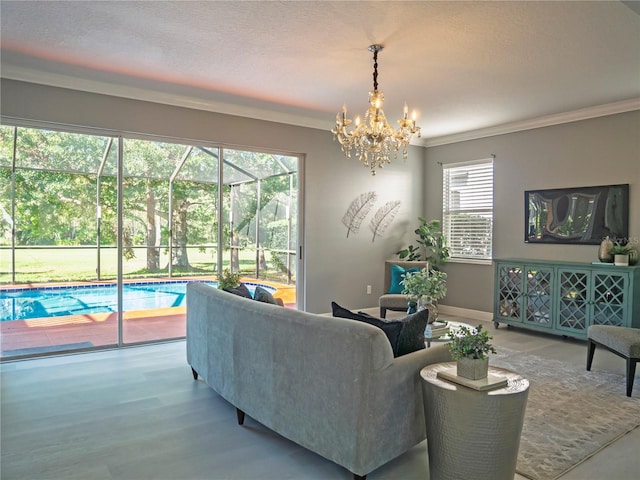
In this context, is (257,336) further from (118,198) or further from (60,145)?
(60,145)

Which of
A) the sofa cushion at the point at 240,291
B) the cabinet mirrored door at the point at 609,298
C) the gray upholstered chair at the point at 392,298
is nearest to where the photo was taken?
the sofa cushion at the point at 240,291

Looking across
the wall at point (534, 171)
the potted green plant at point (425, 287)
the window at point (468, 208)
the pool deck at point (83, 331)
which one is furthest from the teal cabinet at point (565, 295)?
the pool deck at point (83, 331)

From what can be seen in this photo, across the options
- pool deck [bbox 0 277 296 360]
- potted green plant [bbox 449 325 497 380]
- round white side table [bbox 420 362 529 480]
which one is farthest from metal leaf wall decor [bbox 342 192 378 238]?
round white side table [bbox 420 362 529 480]

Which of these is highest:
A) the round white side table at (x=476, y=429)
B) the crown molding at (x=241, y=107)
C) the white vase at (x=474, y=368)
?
the crown molding at (x=241, y=107)

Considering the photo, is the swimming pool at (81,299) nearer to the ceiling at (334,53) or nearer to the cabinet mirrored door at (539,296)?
the ceiling at (334,53)

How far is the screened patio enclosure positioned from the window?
8.35 ft

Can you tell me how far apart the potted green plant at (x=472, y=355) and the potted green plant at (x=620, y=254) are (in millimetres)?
3498

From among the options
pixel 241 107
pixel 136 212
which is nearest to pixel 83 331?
pixel 136 212

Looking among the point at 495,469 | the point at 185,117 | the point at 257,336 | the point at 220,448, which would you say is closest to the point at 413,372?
the point at 495,469

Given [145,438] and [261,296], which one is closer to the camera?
[145,438]

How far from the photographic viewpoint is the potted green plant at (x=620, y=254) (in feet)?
15.4

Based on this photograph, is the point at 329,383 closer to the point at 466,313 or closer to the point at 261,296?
the point at 261,296

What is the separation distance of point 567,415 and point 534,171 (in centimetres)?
363

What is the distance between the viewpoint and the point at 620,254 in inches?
187
